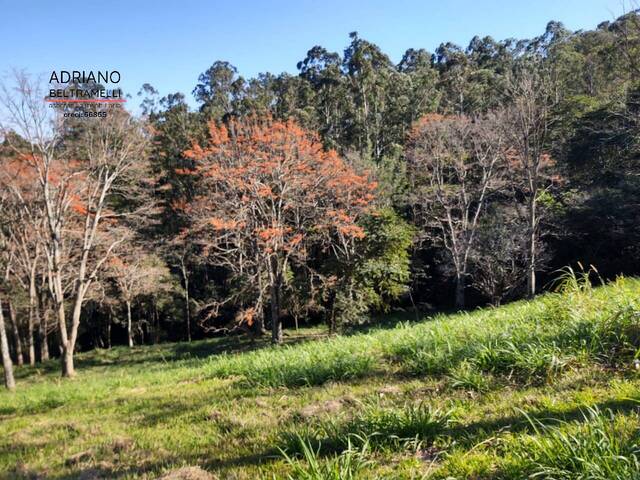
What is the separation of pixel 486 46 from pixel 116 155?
174ft

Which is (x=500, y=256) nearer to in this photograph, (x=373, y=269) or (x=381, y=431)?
(x=373, y=269)

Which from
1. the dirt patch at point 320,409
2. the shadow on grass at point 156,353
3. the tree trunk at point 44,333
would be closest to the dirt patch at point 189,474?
the dirt patch at point 320,409

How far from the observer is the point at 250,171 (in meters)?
16.3

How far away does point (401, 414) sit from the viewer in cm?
277

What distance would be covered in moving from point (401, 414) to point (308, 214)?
1725cm

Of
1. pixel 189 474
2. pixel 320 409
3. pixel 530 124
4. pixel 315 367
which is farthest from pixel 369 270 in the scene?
pixel 189 474

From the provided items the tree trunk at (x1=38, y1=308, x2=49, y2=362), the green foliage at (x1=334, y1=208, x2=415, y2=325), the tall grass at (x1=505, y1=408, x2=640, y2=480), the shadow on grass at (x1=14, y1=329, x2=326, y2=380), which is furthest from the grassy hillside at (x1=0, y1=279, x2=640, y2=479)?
the tree trunk at (x1=38, y1=308, x2=49, y2=362)

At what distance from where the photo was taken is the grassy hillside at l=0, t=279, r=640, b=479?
2219mm

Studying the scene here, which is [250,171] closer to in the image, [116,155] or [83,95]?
[116,155]

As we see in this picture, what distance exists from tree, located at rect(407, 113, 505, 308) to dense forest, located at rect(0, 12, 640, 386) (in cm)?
15

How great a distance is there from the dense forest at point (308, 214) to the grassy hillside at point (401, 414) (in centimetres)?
781

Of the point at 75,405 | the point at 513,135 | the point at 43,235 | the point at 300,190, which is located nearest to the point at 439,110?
the point at 513,135

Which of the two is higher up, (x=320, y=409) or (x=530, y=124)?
(x=530, y=124)

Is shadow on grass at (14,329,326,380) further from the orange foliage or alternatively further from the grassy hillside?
the grassy hillside
